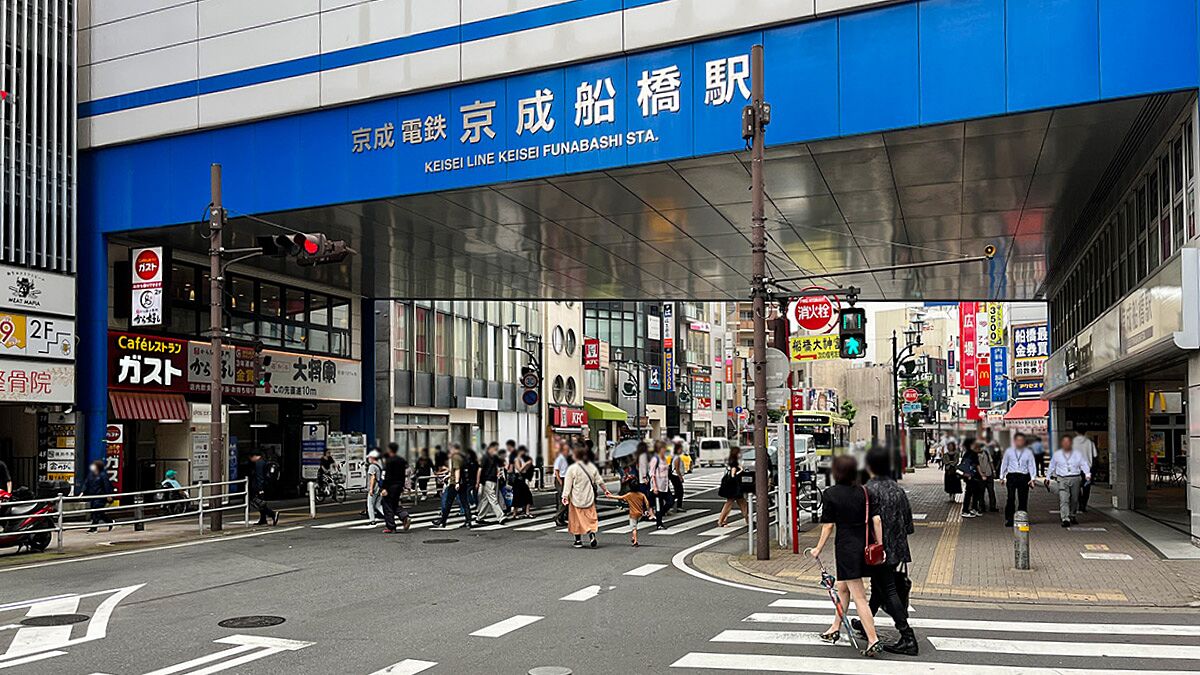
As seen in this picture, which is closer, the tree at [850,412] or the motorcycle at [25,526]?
the tree at [850,412]

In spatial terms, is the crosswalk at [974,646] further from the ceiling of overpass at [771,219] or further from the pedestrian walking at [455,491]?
the pedestrian walking at [455,491]

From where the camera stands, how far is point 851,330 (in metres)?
19.3

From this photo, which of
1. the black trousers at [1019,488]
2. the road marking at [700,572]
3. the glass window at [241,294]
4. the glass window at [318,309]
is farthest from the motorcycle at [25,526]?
the black trousers at [1019,488]

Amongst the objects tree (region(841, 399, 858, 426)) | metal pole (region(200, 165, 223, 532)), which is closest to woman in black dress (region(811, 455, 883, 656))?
tree (region(841, 399, 858, 426))

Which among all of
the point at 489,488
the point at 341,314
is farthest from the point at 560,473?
the point at 341,314

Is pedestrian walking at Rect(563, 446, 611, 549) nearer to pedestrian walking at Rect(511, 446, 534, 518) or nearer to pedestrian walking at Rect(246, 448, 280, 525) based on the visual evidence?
pedestrian walking at Rect(511, 446, 534, 518)

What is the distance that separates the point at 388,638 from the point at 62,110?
67.2 ft

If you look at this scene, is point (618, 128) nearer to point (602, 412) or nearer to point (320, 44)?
point (320, 44)

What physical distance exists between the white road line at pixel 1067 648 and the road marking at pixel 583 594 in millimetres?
4477

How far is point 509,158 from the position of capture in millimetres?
21219

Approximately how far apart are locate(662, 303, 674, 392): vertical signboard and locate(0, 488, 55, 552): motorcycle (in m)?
62.2

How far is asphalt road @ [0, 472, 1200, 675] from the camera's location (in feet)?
A: 30.9

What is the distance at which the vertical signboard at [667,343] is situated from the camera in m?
80.2

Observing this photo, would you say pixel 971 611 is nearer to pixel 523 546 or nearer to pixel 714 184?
pixel 523 546
